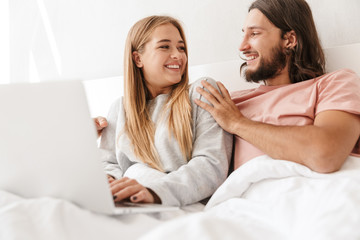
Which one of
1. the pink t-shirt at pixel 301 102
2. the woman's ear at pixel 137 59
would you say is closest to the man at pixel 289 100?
the pink t-shirt at pixel 301 102

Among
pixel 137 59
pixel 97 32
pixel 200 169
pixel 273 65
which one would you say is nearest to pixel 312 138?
pixel 200 169

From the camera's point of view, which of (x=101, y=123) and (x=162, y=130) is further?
(x=101, y=123)

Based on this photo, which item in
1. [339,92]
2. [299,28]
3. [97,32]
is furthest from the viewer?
[97,32]

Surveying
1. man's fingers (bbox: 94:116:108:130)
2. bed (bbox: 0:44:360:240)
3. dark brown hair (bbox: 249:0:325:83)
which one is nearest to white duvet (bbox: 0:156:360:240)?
bed (bbox: 0:44:360:240)

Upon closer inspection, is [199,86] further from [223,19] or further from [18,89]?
[18,89]

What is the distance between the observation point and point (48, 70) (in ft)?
7.82

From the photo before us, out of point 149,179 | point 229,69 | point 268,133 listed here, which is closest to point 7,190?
point 149,179

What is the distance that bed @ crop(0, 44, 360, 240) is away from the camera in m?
0.57

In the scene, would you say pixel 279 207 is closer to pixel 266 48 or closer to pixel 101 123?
pixel 266 48

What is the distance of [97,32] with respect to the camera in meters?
2.22

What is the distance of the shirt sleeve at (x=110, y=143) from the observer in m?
1.51

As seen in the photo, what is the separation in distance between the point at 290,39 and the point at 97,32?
48.4 inches

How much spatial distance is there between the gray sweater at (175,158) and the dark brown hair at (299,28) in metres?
0.34

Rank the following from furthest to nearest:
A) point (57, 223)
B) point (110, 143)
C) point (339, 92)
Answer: point (110, 143), point (339, 92), point (57, 223)
